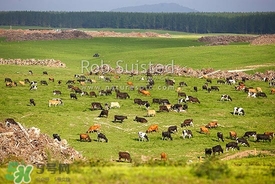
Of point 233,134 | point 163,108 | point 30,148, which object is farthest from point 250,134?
point 30,148

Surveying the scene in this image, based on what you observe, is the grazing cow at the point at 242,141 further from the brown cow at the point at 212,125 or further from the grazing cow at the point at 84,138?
the grazing cow at the point at 84,138

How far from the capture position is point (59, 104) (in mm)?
43531

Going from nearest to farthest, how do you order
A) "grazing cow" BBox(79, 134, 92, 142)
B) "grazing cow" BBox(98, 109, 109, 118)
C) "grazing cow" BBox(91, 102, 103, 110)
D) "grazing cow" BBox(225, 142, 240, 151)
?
"grazing cow" BBox(225, 142, 240, 151), "grazing cow" BBox(79, 134, 92, 142), "grazing cow" BBox(98, 109, 109, 118), "grazing cow" BBox(91, 102, 103, 110)

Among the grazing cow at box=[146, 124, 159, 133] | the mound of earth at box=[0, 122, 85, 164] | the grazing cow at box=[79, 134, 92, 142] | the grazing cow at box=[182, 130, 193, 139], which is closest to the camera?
the mound of earth at box=[0, 122, 85, 164]

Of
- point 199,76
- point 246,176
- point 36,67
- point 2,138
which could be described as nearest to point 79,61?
point 36,67

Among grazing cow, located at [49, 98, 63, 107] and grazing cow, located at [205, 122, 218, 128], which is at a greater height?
grazing cow, located at [49, 98, 63, 107]

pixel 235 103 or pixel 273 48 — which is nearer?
pixel 235 103

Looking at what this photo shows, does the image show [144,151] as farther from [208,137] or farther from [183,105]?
[183,105]

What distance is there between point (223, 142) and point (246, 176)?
14361 mm

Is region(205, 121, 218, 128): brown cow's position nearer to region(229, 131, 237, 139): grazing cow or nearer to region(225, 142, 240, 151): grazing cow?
region(229, 131, 237, 139): grazing cow

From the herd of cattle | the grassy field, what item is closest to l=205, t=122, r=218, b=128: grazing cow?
the herd of cattle

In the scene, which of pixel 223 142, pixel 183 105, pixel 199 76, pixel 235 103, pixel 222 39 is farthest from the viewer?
pixel 222 39

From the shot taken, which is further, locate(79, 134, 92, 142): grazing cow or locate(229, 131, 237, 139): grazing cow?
locate(229, 131, 237, 139): grazing cow

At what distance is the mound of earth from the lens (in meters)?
25.2
